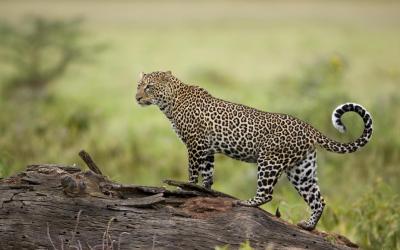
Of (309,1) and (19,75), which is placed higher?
(309,1)

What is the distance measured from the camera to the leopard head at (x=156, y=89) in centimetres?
1101

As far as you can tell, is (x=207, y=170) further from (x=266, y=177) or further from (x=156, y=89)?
(x=156, y=89)

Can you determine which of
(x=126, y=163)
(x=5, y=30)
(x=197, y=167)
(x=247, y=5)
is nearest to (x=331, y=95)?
(x=126, y=163)

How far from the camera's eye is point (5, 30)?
33406 millimetres

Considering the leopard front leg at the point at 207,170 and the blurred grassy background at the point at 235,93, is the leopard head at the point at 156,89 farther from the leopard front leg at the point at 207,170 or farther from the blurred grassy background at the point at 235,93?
the blurred grassy background at the point at 235,93

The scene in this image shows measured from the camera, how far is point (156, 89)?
36.2 feet

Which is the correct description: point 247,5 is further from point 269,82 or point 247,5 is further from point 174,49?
point 269,82

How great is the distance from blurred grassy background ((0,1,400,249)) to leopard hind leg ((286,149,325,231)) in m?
1.16

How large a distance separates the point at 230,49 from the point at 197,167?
40.3 metres

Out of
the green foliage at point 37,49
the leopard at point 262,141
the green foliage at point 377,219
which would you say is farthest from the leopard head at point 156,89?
the green foliage at point 37,49

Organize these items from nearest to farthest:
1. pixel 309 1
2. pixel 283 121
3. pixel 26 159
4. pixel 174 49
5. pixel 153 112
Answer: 1. pixel 283 121
2. pixel 26 159
3. pixel 153 112
4. pixel 174 49
5. pixel 309 1

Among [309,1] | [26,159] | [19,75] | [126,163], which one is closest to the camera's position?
[26,159]

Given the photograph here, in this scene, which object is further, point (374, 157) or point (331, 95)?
point (331, 95)

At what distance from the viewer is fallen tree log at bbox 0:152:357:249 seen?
8.92 metres
